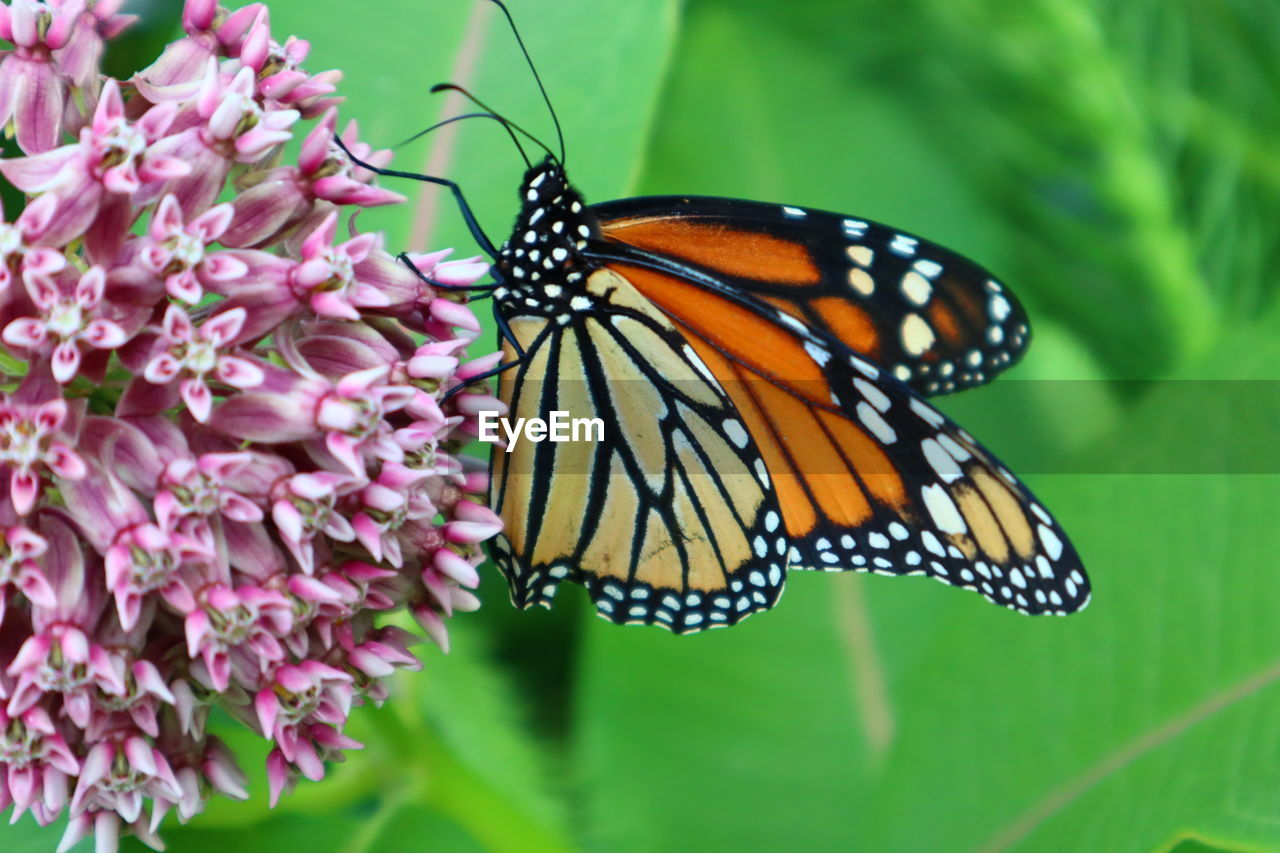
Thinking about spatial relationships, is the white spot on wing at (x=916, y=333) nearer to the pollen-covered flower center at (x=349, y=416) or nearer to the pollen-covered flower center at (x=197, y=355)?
the pollen-covered flower center at (x=349, y=416)

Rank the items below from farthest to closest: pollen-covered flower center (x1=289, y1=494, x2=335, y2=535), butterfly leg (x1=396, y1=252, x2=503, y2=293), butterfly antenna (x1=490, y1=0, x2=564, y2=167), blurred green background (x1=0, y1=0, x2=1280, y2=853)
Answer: butterfly antenna (x1=490, y1=0, x2=564, y2=167) < blurred green background (x1=0, y1=0, x2=1280, y2=853) < butterfly leg (x1=396, y1=252, x2=503, y2=293) < pollen-covered flower center (x1=289, y1=494, x2=335, y2=535)

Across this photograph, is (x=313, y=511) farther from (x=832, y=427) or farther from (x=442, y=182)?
(x=832, y=427)

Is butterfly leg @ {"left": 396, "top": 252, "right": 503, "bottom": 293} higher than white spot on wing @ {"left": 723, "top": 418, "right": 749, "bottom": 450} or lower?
higher

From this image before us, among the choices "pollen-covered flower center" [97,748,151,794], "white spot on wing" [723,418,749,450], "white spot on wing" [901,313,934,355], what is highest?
"white spot on wing" [901,313,934,355]

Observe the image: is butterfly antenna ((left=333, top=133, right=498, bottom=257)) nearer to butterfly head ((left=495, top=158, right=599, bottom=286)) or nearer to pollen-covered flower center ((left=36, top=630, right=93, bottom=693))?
butterfly head ((left=495, top=158, right=599, bottom=286))

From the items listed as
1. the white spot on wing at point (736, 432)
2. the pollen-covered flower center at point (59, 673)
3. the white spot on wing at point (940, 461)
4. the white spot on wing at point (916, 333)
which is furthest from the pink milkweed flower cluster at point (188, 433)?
the white spot on wing at point (916, 333)

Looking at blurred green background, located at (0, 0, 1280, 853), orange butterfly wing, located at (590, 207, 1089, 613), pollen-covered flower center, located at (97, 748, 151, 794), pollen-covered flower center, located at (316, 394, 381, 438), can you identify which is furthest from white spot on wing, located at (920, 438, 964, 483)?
pollen-covered flower center, located at (97, 748, 151, 794)

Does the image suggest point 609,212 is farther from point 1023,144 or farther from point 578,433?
point 1023,144
